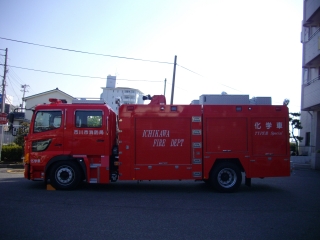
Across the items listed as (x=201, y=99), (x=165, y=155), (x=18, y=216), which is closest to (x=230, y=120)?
(x=201, y=99)

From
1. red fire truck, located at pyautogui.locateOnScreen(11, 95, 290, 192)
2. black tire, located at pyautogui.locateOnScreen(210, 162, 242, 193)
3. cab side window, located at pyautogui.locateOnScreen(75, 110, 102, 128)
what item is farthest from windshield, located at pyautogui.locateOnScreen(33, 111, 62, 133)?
black tire, located at pyautogui.locateOnScreen(210, 162, 242, 193)

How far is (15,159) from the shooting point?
21203mm

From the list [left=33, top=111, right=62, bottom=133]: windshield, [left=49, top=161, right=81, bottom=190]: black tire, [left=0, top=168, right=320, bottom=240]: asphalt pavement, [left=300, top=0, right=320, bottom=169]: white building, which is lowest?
[left=0, top=168, right=320, bottom=240]: asphalt pavement

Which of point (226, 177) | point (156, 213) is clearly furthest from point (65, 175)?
point (226, 177)

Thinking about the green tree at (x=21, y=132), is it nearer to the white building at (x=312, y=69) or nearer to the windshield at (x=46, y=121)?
the windshield at (x=46, y=121)

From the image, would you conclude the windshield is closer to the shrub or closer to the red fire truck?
the red fire truck

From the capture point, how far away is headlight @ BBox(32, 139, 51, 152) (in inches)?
416

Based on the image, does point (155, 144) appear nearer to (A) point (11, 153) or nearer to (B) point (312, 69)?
(A) point (11, 153)

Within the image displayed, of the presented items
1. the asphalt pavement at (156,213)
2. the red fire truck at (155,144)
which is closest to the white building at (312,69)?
the asphalt pavement at (156,213)

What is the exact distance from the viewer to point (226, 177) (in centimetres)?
1080

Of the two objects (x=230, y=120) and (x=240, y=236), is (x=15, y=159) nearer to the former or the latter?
(x=230, y=120)

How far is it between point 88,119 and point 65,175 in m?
2.01

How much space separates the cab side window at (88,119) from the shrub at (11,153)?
1240cm

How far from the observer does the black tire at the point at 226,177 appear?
10.7 metres
